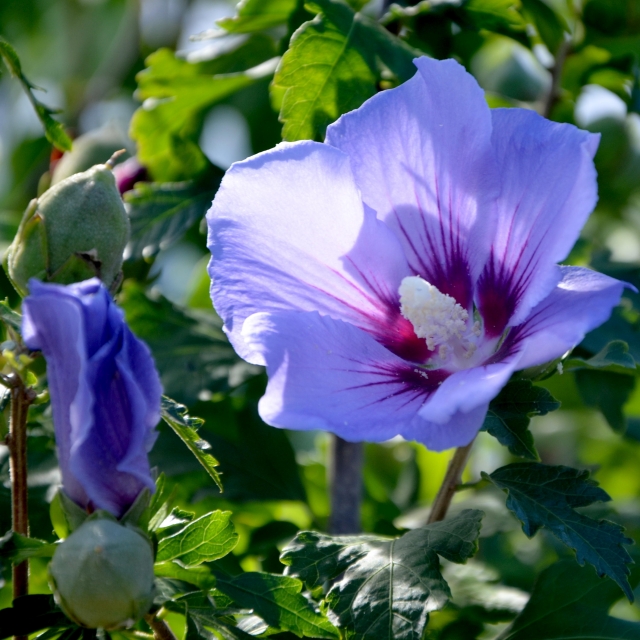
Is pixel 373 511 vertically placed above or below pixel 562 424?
above

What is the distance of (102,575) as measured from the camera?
65cm

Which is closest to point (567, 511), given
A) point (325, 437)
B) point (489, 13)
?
point (489, 13)

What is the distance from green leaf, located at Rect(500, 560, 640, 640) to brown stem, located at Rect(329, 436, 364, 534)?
0.30 metres

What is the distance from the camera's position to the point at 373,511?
1536mm

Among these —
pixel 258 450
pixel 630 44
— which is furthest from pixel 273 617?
pixel 630 44

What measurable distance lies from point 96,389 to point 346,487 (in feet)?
2.18

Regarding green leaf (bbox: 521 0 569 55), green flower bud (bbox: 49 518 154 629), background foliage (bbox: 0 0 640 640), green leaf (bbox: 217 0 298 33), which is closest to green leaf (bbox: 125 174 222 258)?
background foliage (bbox: 0 0 640 640)

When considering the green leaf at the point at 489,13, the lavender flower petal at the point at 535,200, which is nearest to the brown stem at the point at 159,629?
the lavender flower petal at the point at 535,200

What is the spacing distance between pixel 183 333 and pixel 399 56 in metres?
0.48

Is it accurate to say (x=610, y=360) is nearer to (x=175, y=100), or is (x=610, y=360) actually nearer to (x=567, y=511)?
(x=567, y=511)

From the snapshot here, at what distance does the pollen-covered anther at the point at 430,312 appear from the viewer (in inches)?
35.6

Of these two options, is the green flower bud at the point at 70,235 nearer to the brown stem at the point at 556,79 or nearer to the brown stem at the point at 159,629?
the brown stem at the point at 159,629

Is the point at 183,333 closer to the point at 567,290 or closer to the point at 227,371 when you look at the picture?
the point at 227,371

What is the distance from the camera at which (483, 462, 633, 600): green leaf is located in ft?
2.55
